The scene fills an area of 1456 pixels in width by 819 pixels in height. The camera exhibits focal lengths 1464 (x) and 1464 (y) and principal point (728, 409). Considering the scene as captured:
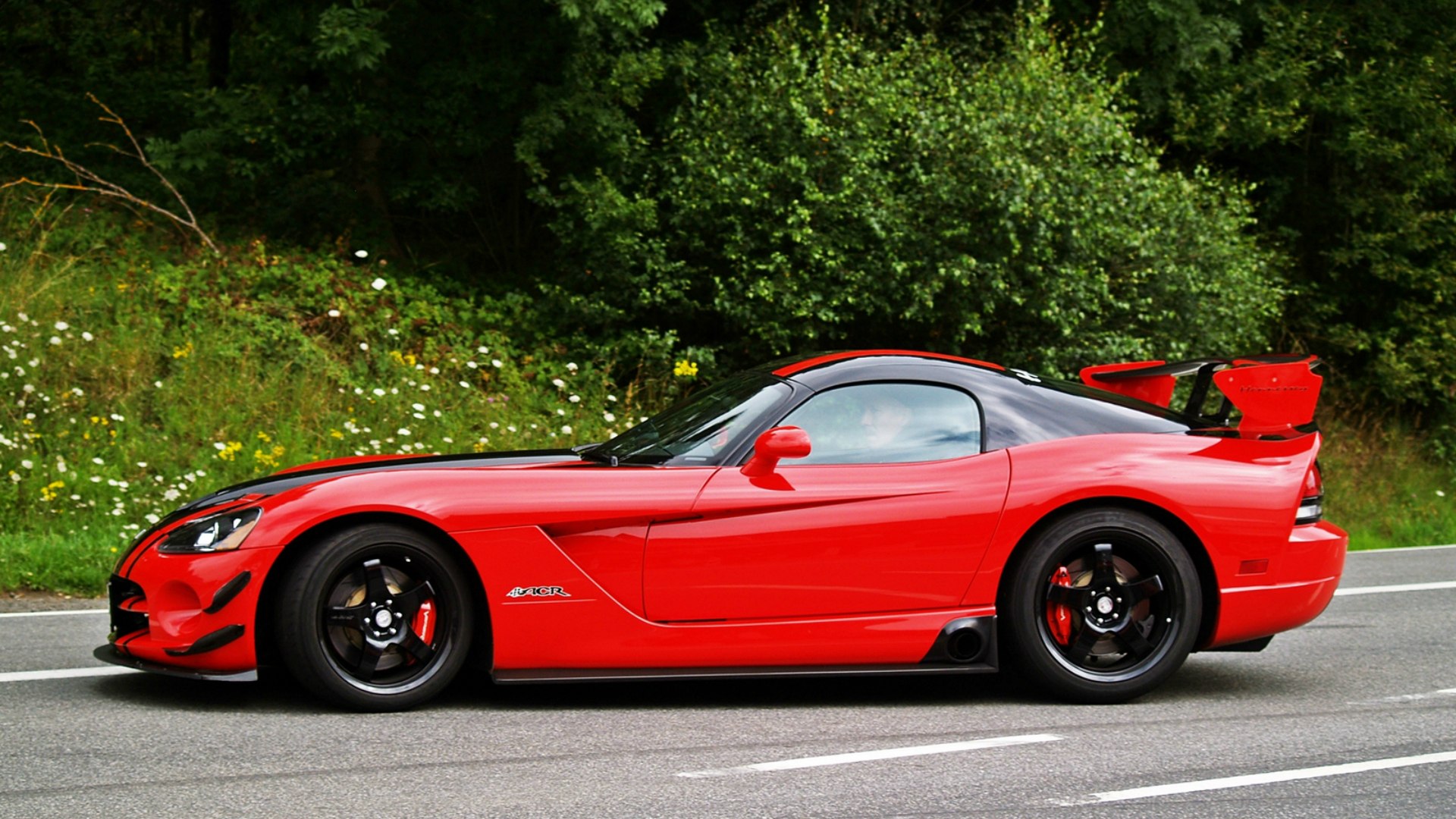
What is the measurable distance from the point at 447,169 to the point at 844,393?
11146 mm

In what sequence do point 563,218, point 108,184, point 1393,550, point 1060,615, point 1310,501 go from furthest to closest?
1. point 563,218
2. point 108,184
3. point 1393,550
4. point 1310,501
5. point 1060,615

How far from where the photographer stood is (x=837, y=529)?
17.9ft

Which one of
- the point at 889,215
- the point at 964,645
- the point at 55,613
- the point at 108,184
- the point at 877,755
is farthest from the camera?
the point at 108,184

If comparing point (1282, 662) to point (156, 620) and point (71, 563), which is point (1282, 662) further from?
point (71, 563)

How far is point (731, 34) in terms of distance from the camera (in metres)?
15.5

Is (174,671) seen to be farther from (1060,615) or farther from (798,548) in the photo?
(1060,615)

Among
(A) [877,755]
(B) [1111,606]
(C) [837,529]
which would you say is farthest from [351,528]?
(B) [1111,606]

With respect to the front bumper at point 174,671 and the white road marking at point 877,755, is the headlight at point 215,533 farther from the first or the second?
the white road marking at point 877,755

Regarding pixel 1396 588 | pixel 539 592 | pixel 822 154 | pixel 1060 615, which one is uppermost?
pixel 822 154

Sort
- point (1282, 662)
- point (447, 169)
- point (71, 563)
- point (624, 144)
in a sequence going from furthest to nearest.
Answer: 1. point (447, 169)
2. point (624, 144)
3. point (71, 563)
4. point (1282, 662)

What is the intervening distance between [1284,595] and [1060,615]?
925mm

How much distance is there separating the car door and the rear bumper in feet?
3.47

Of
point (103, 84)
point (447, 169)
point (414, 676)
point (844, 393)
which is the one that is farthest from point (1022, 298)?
point (103, 84)

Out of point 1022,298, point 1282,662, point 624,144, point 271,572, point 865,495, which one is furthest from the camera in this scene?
point 624,144
